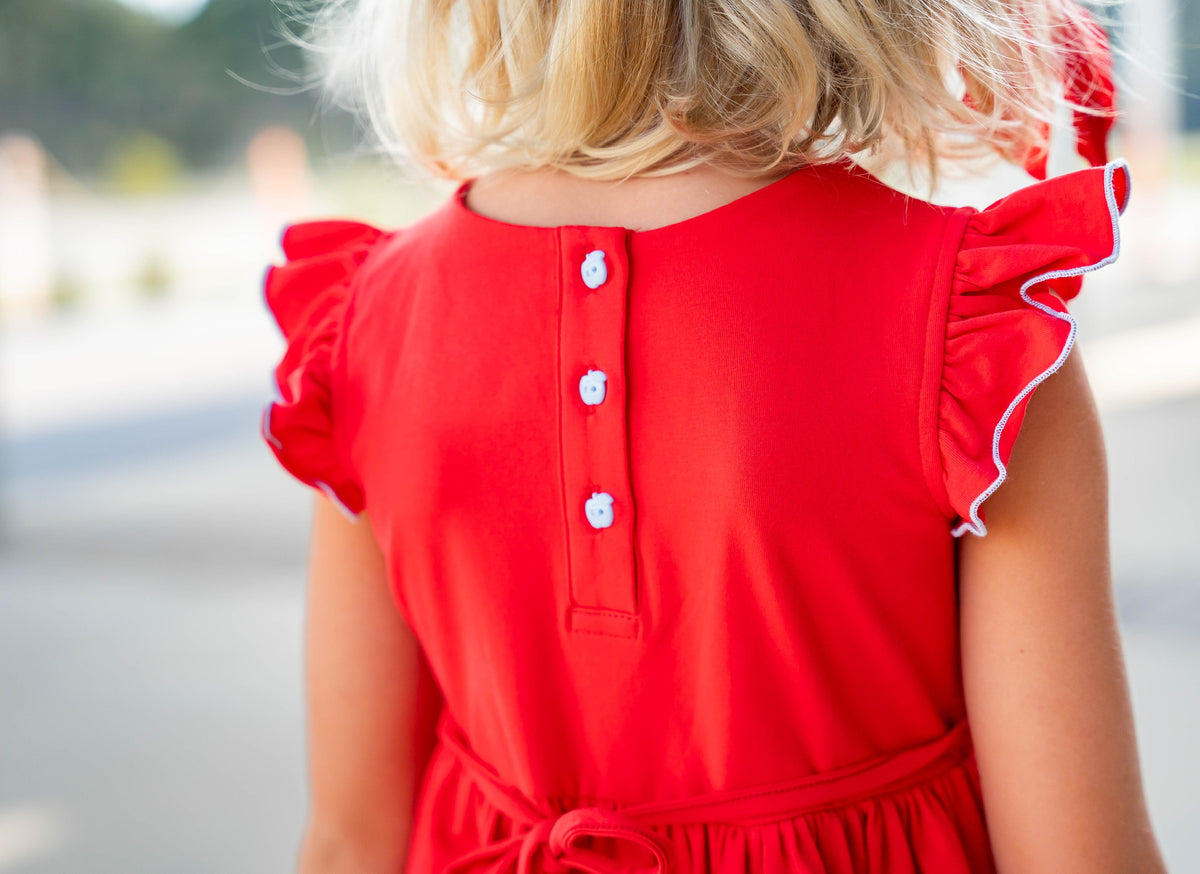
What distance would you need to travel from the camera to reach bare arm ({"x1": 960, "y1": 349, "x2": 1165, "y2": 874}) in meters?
0.59

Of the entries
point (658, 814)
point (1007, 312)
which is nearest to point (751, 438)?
point (1007, 312)

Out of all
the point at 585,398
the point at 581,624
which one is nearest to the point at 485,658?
the point at 581,624

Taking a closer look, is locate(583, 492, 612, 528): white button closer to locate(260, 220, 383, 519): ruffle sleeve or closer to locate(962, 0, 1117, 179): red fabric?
locate(260, 220, 383, 519): ruffle sleeve

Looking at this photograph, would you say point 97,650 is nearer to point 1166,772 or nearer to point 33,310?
point 33,310

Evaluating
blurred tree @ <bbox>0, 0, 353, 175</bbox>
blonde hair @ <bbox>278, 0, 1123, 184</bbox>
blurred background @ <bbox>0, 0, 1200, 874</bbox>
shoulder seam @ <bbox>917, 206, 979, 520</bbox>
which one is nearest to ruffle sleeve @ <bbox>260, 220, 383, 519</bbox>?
blonde hair @ <bbox>278, 0, 1123, 184</bbox>

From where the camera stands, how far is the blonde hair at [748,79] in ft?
1.97

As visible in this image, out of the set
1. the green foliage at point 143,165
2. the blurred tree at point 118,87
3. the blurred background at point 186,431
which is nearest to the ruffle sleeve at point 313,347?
the blurred background at point 186,431

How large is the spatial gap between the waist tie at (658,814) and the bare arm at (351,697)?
0.09m

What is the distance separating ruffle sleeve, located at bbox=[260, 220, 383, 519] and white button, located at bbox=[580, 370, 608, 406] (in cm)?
20

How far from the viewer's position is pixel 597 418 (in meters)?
0.62

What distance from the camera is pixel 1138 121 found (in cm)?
349

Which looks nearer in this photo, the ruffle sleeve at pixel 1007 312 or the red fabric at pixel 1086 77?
the ruffle sleeve at pixel 1007 312

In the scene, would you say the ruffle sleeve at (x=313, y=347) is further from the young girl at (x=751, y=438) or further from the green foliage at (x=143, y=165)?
the green foliage at (x=143, y=165)

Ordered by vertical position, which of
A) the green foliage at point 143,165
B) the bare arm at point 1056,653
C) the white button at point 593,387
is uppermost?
the green foliage at point 143,165
